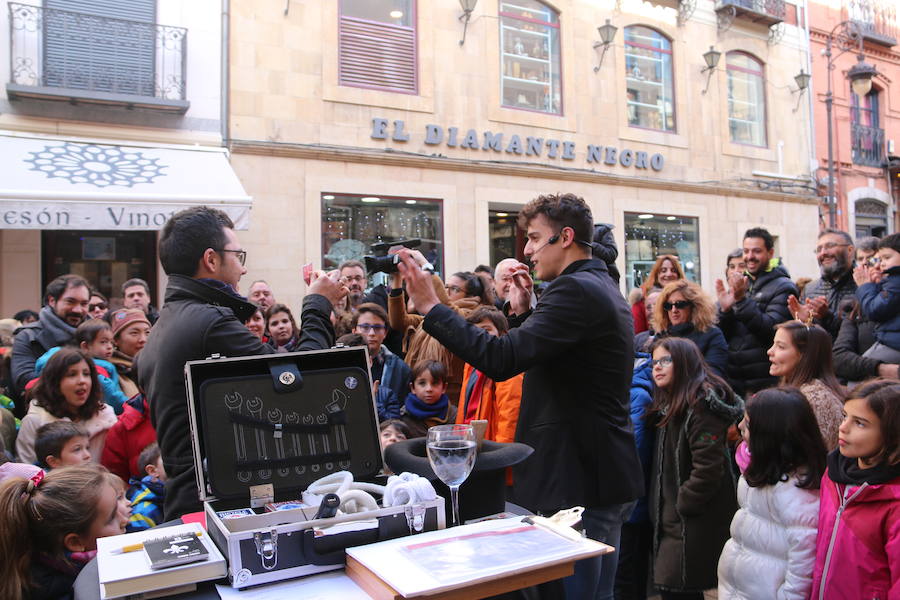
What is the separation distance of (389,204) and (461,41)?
299 centimetres

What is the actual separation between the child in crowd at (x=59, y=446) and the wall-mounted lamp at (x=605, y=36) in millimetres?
11177

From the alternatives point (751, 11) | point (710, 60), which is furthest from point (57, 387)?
point (751, 11)

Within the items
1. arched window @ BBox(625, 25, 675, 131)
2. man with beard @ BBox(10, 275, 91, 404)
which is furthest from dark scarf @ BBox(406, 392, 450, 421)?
arched window @ BBox(625, 25, 675, 131)

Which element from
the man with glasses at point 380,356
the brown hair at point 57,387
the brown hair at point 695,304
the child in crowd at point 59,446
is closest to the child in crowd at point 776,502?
the brown hair at point 695,304

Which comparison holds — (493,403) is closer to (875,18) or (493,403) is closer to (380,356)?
(380,356)

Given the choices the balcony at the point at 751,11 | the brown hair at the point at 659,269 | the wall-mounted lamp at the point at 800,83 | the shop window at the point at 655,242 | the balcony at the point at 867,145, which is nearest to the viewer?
the brown hair at the point at 659,269

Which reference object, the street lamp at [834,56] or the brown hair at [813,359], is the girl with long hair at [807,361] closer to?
the brown hair at [813,359]

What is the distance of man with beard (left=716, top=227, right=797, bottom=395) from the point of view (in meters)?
5.36

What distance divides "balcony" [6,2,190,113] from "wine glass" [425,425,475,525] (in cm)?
857

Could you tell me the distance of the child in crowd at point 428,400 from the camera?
14.8 ft

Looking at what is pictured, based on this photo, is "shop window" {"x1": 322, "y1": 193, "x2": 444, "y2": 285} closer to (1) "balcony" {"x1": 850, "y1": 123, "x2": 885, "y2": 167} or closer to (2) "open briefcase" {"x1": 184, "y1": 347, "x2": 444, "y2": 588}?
(2) "open briefcase" {"x1": 184, "y1": 347, "x2": 444, "y2": 588}

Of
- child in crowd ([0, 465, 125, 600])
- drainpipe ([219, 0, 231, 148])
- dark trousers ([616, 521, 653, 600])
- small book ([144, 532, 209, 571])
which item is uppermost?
drainpipe ([219, 0, 231, 148])

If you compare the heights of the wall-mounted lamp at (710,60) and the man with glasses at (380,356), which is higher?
the wall-mounted lamp at (710,60)

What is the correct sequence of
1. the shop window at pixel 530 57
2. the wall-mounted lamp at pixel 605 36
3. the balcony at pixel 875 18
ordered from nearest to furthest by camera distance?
the shop window at pixel 530 57 < the wall-mounted lamp at pixel 605 36 < the balcony at pixel 875 18
